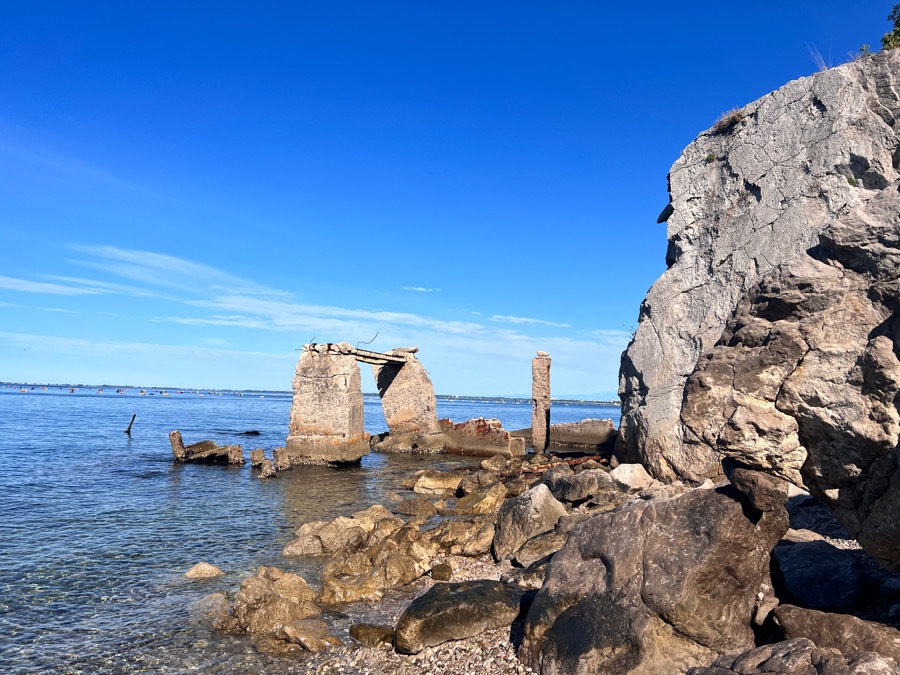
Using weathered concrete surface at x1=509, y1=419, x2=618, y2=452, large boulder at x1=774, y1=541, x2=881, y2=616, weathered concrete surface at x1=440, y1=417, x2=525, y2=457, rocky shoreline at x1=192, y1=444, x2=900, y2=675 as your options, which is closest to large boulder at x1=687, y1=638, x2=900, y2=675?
rocky shoreline at x1=192, y1=444, x2=900, y2=675

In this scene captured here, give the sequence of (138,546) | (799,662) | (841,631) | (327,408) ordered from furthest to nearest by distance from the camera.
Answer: (327,408), (138,546), (841,631), (799,662)

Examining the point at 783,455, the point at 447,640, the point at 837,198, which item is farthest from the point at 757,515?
the point at 837,198

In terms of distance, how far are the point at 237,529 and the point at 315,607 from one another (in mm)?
6626

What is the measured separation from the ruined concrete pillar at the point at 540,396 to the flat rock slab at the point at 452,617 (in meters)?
22.2

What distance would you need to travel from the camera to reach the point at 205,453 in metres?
28.2

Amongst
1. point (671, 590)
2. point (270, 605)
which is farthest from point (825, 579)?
point (270, 605)

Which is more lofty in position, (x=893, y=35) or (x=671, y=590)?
(x=893, y=35)

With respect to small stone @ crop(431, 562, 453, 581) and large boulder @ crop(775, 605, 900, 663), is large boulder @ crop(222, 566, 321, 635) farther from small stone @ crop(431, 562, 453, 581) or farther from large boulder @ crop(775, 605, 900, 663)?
large boulder @ crop(775, 605, 900, 663)

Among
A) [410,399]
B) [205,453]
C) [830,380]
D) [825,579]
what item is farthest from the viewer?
[410,399]

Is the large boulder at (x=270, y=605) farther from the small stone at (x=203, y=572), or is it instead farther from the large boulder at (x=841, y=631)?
the large boulder at (x=841, y=631)

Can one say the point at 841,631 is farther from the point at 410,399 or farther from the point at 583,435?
the point at 410,399

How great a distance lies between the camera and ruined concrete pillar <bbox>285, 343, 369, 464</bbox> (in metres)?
26.5

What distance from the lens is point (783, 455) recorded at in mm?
5273

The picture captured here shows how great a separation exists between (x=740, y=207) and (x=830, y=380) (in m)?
12.8
